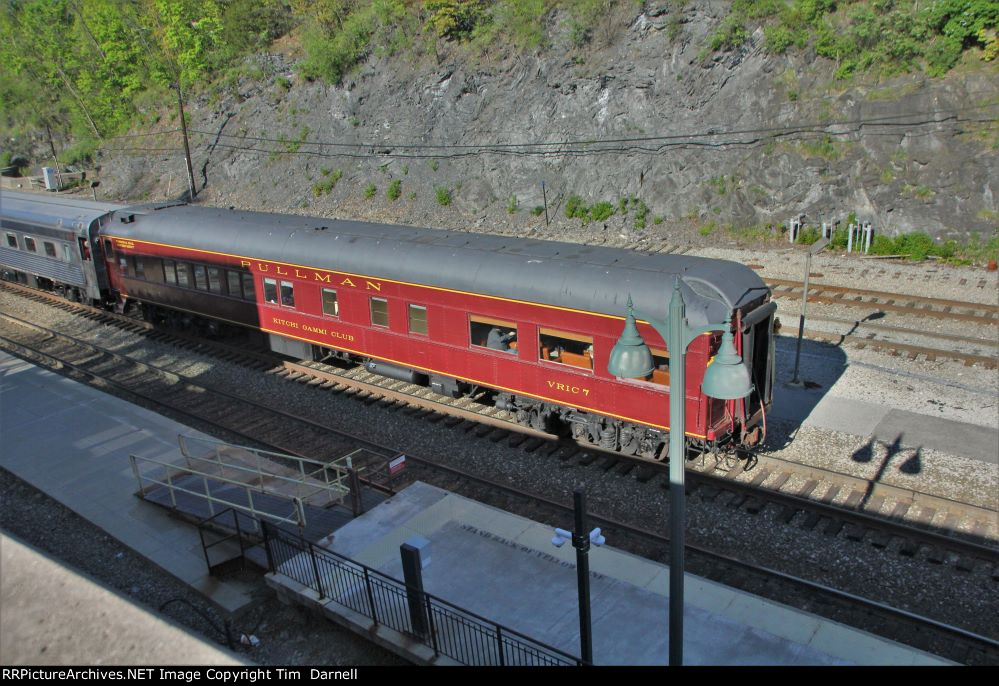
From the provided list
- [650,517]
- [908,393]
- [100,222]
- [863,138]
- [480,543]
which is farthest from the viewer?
[863,138]

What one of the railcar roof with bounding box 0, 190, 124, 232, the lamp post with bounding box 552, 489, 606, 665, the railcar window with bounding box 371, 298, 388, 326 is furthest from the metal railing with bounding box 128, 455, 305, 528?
the railcar roof with bounding box 0, 190, 124, 232

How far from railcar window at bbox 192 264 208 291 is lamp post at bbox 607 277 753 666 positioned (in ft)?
53.5

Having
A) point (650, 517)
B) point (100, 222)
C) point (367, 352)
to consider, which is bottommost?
point (650, 517)

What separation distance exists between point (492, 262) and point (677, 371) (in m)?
8.25

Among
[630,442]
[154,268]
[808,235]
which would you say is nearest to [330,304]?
[154,268]

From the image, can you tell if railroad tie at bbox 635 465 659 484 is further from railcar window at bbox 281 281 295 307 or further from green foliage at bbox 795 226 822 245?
green foliage at bbox 795 226 822 245

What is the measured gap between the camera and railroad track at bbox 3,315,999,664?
9469 mm

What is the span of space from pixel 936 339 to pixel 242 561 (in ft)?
55.7

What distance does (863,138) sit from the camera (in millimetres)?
27891

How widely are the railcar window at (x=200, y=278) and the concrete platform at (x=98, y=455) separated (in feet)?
12.5

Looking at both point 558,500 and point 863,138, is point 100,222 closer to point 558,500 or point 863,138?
point 558,500

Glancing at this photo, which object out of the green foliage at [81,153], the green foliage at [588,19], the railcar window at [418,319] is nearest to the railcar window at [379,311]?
the railcar window at [418,319]

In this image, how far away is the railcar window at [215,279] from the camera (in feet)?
65.3

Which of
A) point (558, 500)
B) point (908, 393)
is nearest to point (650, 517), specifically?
point (558, 500)
